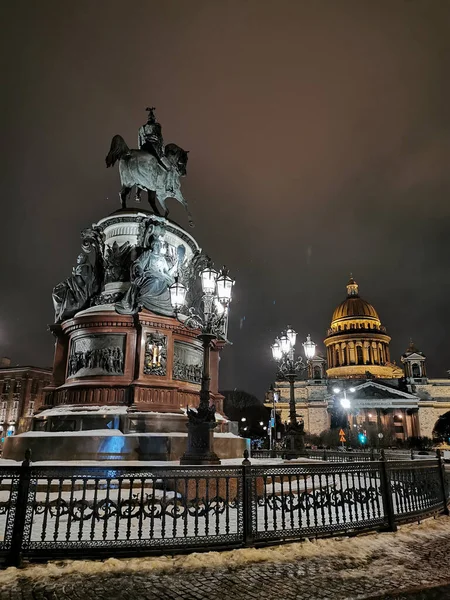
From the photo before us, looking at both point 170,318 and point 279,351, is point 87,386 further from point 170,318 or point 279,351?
point 279,351

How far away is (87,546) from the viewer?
18.2 feet

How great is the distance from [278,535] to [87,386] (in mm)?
8916

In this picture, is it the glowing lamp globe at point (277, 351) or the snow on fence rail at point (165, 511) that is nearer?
the snow on fence rail at point (165, 511)

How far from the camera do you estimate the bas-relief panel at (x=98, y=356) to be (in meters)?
13.8

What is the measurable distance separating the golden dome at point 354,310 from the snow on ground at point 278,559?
108 meters

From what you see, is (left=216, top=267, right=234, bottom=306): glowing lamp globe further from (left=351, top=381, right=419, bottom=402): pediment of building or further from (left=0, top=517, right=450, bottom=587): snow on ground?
(left=351, top=381, right=419, bottom=402): pediment of building

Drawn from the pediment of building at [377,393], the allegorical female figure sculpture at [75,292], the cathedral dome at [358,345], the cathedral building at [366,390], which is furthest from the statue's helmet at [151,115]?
the cathedral dome at [358,345]

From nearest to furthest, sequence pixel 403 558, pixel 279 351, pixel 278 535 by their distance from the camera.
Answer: pixel 403 558 → pixel 278 535 → pixel 279 351

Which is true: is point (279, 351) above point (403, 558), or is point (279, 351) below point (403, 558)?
above

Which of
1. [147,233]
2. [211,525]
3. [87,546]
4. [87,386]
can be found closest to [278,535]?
[211,525]

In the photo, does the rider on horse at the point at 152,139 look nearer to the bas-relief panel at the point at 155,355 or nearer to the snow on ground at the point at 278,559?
the bas-relief panel at the point at 155,355

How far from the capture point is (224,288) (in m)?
11.6

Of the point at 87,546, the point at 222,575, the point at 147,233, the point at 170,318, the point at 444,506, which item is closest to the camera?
the point at 222,575

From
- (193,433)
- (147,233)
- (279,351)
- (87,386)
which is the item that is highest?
(147,233)
